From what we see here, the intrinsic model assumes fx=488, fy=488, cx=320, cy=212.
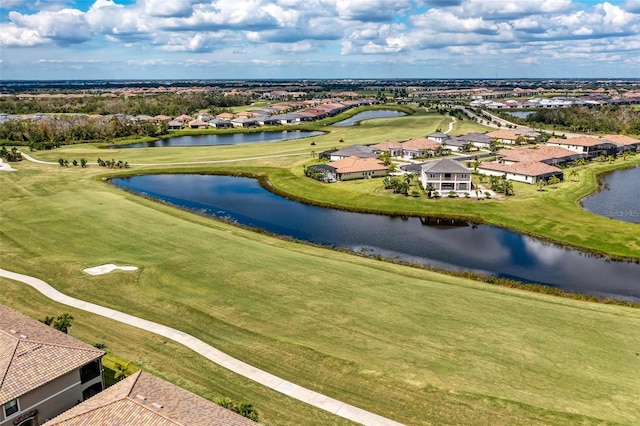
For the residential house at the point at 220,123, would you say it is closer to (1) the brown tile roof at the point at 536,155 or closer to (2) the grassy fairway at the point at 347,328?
(1) the brown tile roof at the point at 536,155

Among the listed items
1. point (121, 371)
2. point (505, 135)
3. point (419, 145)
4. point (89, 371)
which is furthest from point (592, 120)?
point (89, 371)

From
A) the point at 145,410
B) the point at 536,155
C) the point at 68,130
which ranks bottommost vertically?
the point at 145,410

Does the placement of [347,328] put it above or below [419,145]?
below

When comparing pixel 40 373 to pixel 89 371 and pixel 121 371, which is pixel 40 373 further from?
pixel 121 371

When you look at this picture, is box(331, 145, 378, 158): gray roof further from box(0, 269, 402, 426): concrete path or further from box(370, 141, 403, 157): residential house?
box(0, 269, 402, 426): concrete path

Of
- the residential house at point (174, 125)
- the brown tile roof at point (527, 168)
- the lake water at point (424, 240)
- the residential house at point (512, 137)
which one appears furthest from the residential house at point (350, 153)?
the residential house at point (174, 125)

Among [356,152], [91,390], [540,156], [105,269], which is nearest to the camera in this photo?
[91,390]

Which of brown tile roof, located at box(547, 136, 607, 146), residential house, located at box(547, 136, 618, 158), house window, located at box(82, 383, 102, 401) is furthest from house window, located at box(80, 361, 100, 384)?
brown tile roof, located at box(547, 136, 607, 146)

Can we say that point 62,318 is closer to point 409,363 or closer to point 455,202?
point 409,363
